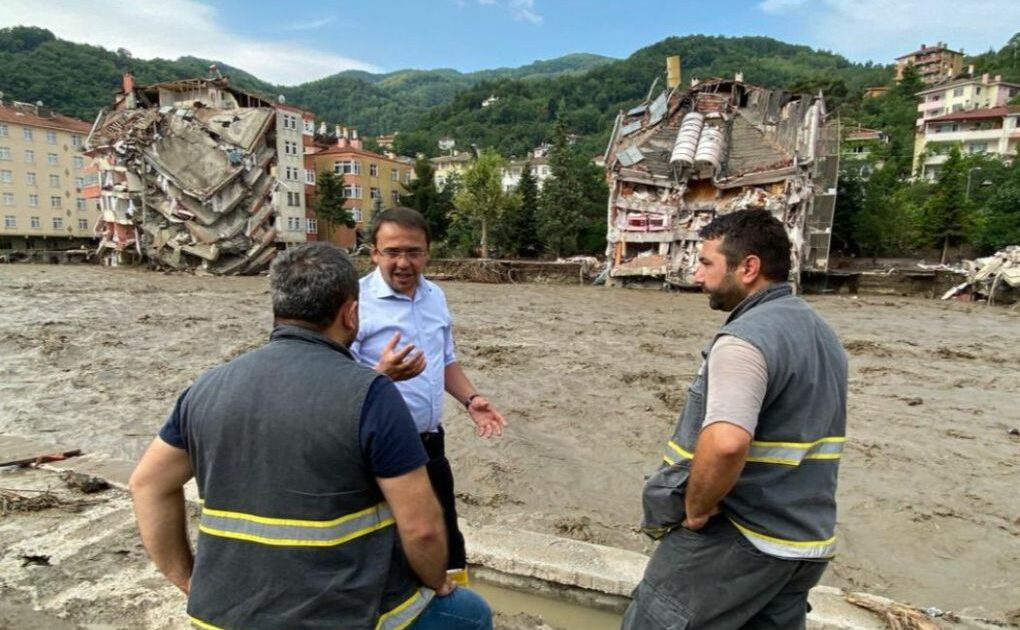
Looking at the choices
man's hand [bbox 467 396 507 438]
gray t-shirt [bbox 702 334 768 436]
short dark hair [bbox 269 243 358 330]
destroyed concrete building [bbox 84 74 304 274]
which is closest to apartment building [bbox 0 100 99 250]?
destroyed concrete building [bbox 84 74 304 274]

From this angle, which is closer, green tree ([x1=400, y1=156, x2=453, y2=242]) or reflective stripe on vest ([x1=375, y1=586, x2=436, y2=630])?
reflective stripe on vest ([x1=375, y1=586, x2=436, y2=630])

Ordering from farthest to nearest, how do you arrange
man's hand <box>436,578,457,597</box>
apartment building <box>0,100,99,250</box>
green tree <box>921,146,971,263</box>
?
1. apartment building <box>0,100,99,250</box>
2. green tree <box>921,146,971,263</box>
3. man's hand <box>436,578,457,597</box>

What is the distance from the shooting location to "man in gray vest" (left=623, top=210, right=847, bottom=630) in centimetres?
215

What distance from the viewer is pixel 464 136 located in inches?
4818

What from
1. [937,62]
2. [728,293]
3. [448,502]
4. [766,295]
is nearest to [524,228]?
[448,502]

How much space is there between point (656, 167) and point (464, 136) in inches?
3625

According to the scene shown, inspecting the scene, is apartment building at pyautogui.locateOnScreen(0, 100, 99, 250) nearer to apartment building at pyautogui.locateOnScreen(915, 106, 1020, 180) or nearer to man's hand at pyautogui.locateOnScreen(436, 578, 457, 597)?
man's hand at pyautogui.locateOnScreen(436, 578, 457, 597)

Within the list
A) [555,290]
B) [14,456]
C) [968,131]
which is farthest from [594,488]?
[968,131]

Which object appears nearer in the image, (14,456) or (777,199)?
(14,456)

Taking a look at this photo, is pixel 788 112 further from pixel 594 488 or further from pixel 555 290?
pixel 594 488

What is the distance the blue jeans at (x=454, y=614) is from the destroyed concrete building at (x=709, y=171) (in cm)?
3346

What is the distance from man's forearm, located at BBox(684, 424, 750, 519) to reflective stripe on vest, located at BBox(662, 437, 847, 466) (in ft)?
0.34

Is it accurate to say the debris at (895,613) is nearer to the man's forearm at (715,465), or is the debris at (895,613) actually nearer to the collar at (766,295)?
the man's forearm at (715,465)

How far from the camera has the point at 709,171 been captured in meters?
34.6
